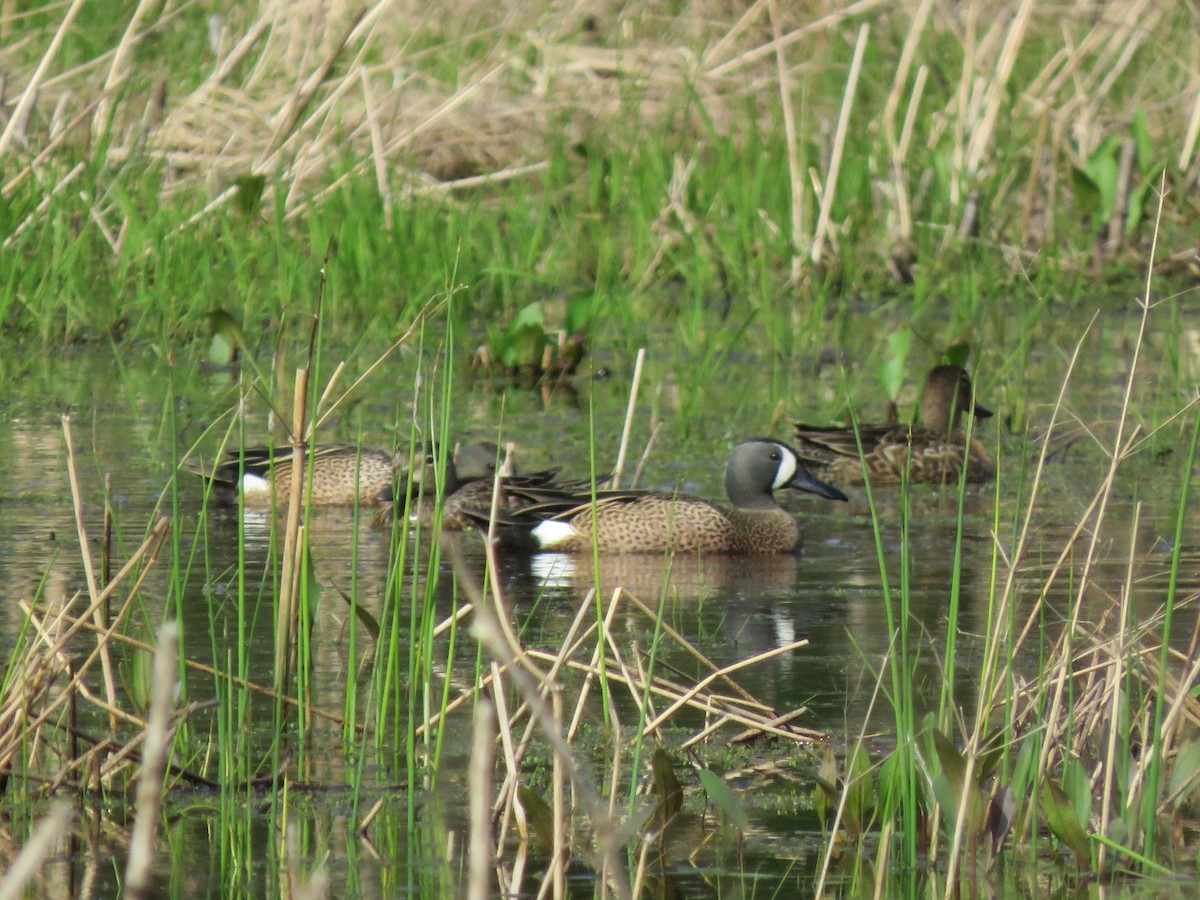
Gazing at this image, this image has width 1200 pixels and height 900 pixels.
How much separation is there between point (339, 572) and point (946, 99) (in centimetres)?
811

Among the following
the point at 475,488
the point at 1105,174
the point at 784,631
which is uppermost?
the point at 1105,174

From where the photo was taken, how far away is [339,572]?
6.23 metres

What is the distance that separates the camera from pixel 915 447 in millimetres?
8281

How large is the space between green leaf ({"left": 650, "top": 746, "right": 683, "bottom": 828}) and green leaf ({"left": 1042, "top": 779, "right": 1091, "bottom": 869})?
0.62m

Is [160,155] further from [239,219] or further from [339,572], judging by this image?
[339,572]

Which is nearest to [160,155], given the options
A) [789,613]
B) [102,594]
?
[789,613]

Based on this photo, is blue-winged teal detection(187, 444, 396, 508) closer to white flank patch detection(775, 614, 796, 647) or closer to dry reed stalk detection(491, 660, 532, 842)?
white flank patch detection(775, 614, 796, 647)

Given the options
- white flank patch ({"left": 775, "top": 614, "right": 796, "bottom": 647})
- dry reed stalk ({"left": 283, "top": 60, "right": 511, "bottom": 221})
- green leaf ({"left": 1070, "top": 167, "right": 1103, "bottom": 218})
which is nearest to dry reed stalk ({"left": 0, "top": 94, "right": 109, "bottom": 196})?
dry reed stalk ({"left": 283, "top": 60, "right": 511, "bottom": 221})

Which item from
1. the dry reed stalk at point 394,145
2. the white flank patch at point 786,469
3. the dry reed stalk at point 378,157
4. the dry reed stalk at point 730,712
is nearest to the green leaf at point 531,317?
the dry reed stalk at point 394,145

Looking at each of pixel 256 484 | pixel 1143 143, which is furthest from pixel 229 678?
pixel 1143 143

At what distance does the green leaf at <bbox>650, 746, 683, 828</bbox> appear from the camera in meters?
3.81

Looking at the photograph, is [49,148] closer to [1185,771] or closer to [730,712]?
[730,712]

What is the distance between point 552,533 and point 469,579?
434cm

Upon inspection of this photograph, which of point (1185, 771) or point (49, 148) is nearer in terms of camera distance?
point (1185, 771)
